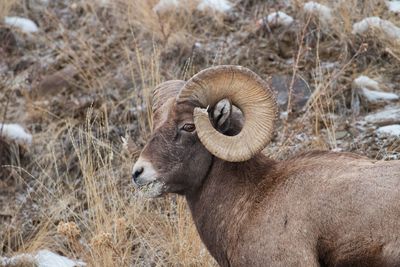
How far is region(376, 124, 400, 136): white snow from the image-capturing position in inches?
309

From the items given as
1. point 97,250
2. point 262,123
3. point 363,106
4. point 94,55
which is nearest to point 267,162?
point 262,123

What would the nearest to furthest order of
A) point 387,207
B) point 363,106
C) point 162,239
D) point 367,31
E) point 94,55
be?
point 387,207 < point 162,239 < point 363,106 < point 367,31 < point 94,55

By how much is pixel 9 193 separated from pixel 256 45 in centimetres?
354

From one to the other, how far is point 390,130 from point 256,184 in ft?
10.3

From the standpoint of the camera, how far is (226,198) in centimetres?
526

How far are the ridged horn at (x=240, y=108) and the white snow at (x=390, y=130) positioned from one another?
3.15 m

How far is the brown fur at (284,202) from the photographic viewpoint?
455 centimetres

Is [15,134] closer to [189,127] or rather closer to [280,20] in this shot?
[280,20]

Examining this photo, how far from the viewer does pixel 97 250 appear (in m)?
6.50

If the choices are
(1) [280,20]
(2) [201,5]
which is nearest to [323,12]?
(1) [280,20]

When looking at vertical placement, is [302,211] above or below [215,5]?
above

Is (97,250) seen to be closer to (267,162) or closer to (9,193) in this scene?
(267,162)

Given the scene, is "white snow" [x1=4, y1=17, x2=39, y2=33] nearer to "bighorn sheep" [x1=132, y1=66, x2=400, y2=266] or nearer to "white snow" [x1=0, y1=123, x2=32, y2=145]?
"white snow" [x1=0, y1=123, x2=32, y2=145]

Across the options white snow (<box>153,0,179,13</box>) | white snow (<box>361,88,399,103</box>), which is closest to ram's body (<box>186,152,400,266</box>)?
white snow (<box>361,88,399,103</box>)
